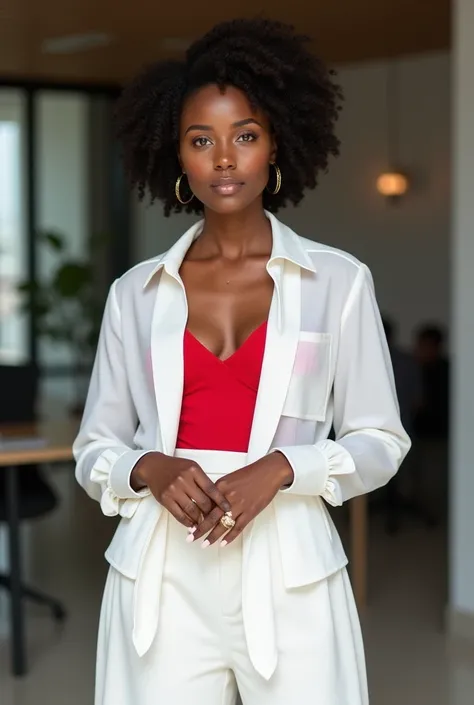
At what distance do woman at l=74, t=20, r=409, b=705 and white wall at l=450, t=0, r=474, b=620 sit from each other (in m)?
2.52

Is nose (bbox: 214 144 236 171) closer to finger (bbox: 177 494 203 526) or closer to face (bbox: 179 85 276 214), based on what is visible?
face (bbox: 179 85 276 214)

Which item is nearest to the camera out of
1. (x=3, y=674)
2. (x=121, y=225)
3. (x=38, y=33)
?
(x=3, y=674)

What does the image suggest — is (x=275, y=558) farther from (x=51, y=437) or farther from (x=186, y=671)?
(x=51, y=437)

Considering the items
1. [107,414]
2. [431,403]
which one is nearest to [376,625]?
[431,403]

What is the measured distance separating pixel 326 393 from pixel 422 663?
2660mm

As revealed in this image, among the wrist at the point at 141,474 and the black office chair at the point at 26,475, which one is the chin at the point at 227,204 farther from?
the black office chair at the point at 26,475

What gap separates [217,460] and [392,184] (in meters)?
6.71

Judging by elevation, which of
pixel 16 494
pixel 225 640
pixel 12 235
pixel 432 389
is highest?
pixel 12 235

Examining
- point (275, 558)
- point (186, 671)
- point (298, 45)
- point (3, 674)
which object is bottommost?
point (3, 674)

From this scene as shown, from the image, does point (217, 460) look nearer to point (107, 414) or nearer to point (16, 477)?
point (107, 414)

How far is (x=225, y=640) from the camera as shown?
4.94ft

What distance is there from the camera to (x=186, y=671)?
1.51m

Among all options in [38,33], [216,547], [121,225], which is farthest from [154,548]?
[121,225]

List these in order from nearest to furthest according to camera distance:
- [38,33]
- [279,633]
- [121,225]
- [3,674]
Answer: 1. [279,633]
2. [3,674]
3. [38,33]
4. [121,225]
